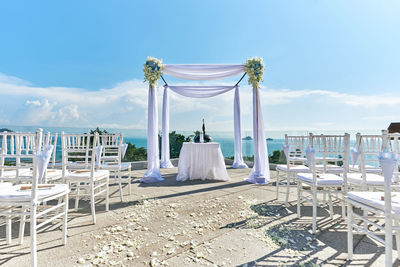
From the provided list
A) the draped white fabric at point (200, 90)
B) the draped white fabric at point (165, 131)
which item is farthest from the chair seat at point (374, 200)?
the draped white fabric at point (165, 131)

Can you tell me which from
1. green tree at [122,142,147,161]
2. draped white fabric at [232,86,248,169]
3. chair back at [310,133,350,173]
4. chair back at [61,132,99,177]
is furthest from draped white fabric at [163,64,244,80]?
green tree at [122,142,147,161]

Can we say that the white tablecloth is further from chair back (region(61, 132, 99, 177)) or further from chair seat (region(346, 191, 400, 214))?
chair seat (region(346, 191, 400, 214))

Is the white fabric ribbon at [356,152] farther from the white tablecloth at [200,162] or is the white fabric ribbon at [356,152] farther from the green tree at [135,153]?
the green tree at [135,153]

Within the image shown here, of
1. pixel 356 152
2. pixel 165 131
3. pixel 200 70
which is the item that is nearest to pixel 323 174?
pixel 356 152

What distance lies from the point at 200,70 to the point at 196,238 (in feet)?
13.1

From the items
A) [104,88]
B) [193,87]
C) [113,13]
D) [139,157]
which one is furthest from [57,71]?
[193,87]

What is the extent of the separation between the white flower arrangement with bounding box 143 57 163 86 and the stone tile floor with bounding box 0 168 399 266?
9.56 ft

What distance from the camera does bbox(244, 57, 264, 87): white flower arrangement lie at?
4.41m

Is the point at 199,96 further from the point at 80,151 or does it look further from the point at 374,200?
the point at 374,200

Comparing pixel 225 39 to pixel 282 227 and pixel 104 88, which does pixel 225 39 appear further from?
pixel 104 88

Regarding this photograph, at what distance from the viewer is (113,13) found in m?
7.47

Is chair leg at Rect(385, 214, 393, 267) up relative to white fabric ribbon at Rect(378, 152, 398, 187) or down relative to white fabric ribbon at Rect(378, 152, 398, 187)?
down

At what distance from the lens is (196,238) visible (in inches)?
69.7

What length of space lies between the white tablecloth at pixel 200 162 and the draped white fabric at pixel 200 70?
1.87 metres
